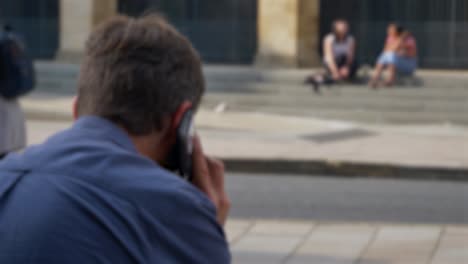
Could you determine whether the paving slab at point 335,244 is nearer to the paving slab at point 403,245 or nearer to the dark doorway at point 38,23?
the paving slab at point 403,245

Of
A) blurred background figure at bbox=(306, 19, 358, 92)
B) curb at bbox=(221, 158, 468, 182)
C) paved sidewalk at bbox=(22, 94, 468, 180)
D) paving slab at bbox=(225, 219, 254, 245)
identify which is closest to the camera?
paving slab at bbox=(225, 219, 254, 245)

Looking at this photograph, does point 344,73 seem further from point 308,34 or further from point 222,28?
point 222,28

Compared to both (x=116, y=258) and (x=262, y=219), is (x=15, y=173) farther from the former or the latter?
(x=262, y=219)

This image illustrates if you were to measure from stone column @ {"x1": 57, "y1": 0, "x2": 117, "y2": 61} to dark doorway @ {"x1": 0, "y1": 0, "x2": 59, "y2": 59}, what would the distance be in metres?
1.01

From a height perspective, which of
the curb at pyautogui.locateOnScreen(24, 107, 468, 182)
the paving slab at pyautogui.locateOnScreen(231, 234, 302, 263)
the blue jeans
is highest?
the blue jeans

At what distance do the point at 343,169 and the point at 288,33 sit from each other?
9666 millimetres

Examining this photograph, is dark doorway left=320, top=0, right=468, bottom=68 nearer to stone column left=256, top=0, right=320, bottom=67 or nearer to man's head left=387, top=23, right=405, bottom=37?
stone column left=256, top=0, right=320, bottom=67

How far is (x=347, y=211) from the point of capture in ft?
32.2

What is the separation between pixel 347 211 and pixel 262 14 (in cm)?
1282

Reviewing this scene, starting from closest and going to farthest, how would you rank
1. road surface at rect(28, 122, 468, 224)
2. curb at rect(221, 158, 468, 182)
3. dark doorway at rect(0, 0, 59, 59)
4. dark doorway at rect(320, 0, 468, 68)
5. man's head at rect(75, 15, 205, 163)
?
man's head at rect(75, 15, 205, 163) → road surface at rect(28, 122, 468, 224) → curb at rect(221, 158, 468, 182) → dark doorway at rect(320, 0, 468, 68) → dark doorway at rect(0, 0, 59, 59)

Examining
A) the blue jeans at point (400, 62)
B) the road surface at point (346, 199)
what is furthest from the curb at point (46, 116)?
the blue jeans at point (400, 62)

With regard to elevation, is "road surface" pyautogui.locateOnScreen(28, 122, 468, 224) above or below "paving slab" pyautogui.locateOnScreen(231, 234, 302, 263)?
below

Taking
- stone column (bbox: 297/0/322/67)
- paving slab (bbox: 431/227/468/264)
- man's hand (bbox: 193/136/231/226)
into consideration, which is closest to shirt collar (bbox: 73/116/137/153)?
man's hand (bbox: 193/136/231/226)

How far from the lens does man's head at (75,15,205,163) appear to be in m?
2.03
